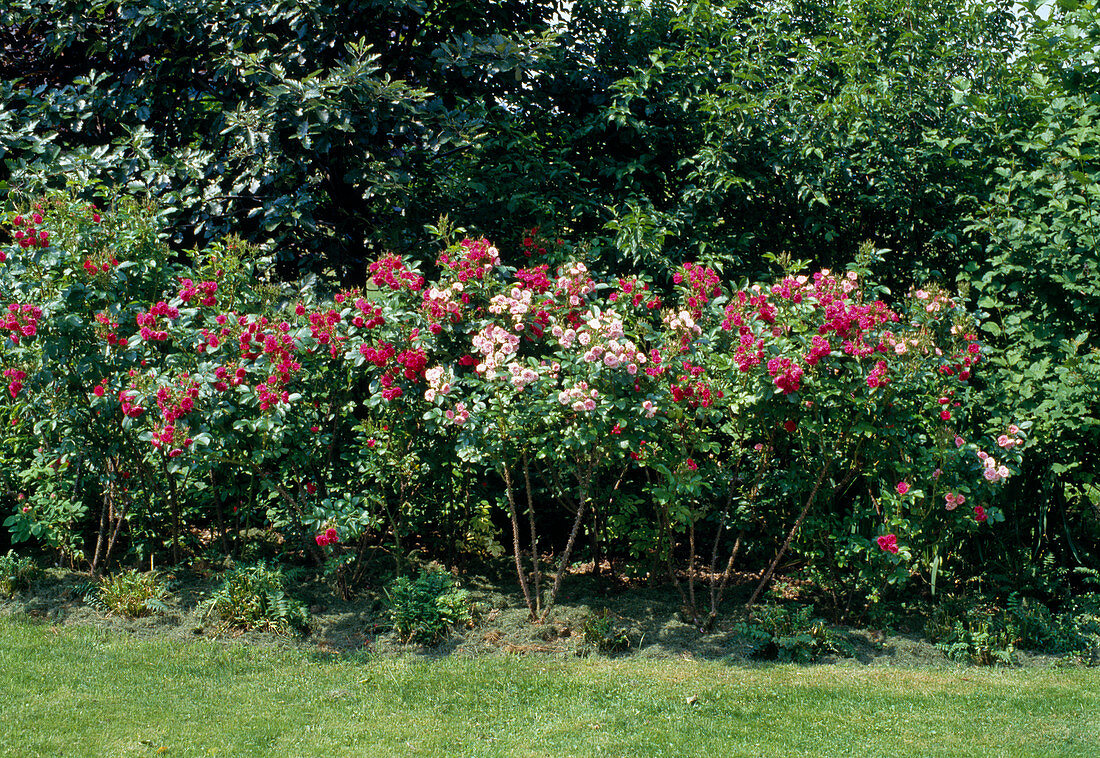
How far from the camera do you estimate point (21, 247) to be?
491 cm

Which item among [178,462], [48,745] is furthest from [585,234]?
[48,745]

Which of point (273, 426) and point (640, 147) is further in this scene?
point (640, 147)

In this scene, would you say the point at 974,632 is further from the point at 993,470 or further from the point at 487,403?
the point at 487,403

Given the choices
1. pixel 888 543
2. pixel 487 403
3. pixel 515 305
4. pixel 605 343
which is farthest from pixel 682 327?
pixel 888 543

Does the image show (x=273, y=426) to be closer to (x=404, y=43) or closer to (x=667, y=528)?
(x=667, y=528)

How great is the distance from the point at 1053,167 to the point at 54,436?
588 cm

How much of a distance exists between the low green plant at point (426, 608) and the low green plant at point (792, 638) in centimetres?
148

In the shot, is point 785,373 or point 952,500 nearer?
point 785,373

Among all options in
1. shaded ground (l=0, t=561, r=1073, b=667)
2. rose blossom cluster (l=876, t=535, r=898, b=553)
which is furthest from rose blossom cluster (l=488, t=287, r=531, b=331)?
rose blossom cluster (l=876, t=535, r=898, b=553)

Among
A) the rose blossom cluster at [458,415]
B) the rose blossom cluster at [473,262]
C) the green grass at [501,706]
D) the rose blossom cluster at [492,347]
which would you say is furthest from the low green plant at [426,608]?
the rose blossom cluster at [473,262]

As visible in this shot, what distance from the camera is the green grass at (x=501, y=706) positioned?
11.8ft

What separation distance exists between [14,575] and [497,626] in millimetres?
2858

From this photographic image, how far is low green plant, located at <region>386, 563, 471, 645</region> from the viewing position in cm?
474

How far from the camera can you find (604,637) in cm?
471
